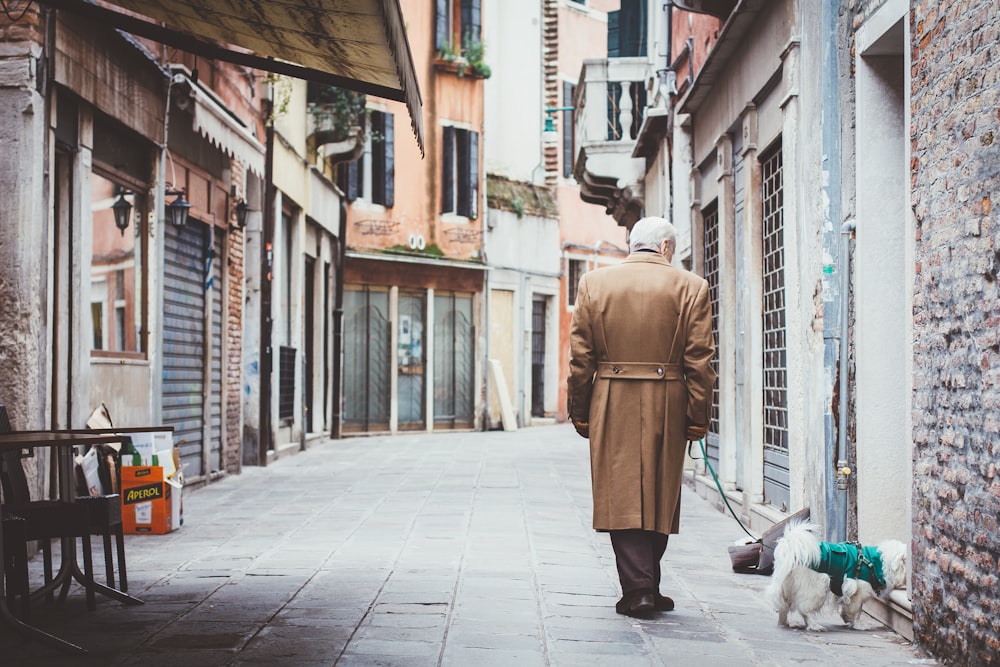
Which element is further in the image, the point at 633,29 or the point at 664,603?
the point at 633,29

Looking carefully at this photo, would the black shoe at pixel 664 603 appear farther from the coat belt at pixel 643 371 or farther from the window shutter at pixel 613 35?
the window shutter at pixel 613 35

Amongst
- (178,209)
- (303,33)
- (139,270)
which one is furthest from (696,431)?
(178,209)

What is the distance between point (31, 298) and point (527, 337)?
66.5 feet

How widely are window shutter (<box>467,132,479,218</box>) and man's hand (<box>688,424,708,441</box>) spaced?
20619 mm

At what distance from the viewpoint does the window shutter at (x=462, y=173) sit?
86.7ft

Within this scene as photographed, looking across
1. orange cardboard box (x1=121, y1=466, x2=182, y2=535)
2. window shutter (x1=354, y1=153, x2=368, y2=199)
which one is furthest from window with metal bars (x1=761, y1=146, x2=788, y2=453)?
window shutter (x1=354, y1=153, x2=368, y2=199)

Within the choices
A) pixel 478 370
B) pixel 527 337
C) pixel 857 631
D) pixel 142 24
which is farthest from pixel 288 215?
pixel 857 631

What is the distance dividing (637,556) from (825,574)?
890 mm

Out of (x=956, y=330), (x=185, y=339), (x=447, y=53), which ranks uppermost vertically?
(x=447, y=53)

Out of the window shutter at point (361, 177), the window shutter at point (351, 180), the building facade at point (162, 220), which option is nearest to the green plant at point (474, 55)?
the window shutter at point (361, 177)

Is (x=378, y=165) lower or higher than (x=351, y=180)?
higher

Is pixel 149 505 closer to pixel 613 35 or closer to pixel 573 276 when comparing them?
pixel 613 35

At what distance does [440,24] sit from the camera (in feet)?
84.1

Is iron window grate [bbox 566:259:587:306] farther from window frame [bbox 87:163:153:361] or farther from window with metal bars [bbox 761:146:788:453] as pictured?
window with metal bars [bbox 761:146:788:453]
